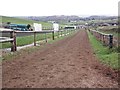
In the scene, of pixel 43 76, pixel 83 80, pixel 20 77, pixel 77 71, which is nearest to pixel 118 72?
pixel 77 71

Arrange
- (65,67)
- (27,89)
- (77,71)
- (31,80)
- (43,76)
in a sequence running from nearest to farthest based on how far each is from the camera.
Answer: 1. (27,89)
2. (31,80)
3. (43,76)
4. (77,71)
5. (65,67)

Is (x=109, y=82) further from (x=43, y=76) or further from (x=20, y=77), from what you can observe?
(x=20, y=77)

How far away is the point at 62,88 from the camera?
21.9 feet

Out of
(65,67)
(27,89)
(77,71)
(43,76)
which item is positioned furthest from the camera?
(65,67)

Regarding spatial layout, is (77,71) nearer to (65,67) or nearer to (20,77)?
(65,67)

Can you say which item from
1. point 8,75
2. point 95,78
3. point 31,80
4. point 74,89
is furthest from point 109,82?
point 8,75

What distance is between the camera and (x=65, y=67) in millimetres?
9852

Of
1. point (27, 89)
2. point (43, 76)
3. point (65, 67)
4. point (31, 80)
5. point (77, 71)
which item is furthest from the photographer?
point (65, 67)

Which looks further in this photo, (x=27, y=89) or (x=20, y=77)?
(x=20, y=77)

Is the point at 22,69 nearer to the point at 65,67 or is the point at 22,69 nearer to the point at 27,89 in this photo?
the point at 65,67

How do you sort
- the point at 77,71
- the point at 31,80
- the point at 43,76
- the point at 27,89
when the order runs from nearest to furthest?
the point at 27,89
the point at 31,80
the point at 43,76
the point at 77,71

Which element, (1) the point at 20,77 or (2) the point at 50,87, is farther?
(1) the point at 20,77

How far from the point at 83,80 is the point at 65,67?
228cm

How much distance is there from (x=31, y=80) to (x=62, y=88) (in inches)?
Answer: 47.5
